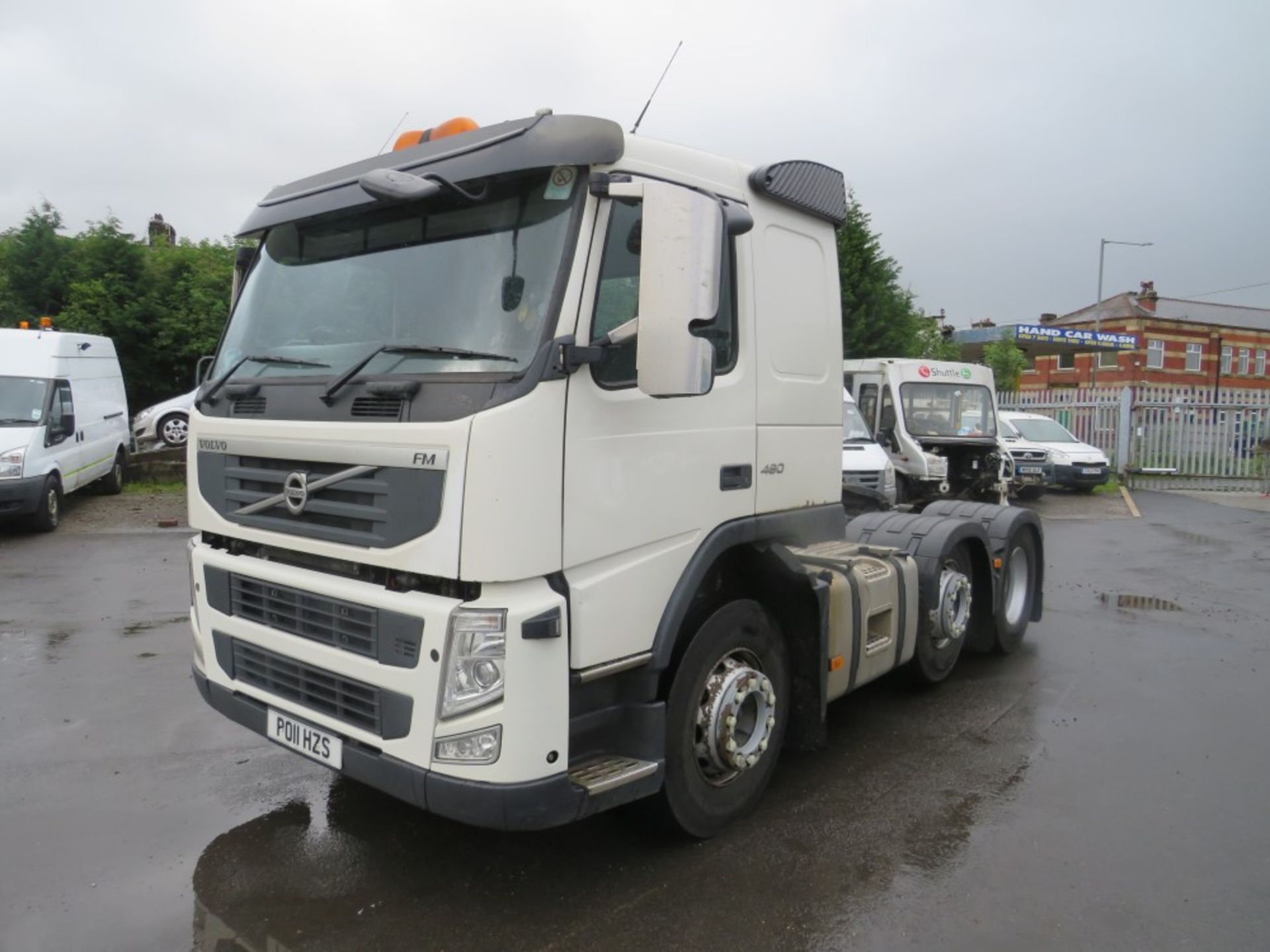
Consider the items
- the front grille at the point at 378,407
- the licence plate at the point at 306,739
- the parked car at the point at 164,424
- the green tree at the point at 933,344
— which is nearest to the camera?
the front grille at the point at 378,407

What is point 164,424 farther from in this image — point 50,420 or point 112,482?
point 50,420

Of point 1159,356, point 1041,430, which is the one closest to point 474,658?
point 1041,430

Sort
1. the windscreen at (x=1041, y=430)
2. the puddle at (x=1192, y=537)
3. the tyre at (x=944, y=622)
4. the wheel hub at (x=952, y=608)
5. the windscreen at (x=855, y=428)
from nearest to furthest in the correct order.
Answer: the tyre at (x=944, y=622), the wheel hub at (x=952, y=608), the puddle at (x=1192, y=537), the windscreen at (x=855, y=428), the windscreen at (x=1041, y=430)

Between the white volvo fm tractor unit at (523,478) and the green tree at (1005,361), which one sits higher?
the green tree at (1005,361)

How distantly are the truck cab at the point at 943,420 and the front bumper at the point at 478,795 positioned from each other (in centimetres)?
1278

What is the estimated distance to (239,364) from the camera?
12.6 ft

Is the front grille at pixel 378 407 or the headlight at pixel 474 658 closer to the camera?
the headlight at pixel 474 658

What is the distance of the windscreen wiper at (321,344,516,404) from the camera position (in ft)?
10.3

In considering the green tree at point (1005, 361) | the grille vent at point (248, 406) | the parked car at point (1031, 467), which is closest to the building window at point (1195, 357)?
the green tree at point (1005, 361)

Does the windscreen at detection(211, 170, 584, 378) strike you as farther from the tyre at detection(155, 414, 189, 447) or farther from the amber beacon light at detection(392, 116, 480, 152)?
the tyre at detection(155, 414, 189, 447)

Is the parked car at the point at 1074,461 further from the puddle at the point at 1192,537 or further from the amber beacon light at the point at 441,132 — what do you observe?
the amber beacon light at the point at 441,132

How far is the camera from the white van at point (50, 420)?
37.0 feet

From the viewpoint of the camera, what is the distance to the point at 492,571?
115 inches

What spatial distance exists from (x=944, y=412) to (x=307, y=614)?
1380cm
